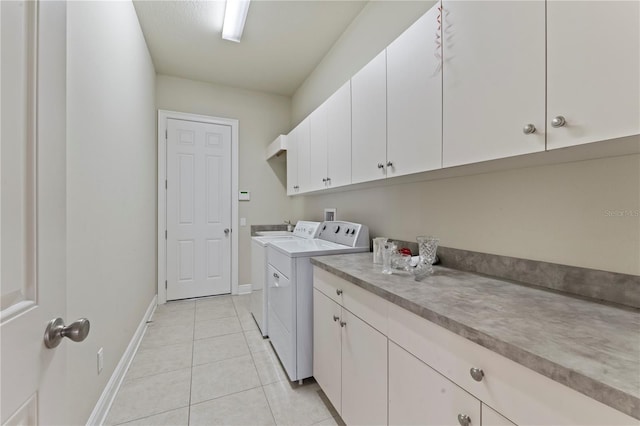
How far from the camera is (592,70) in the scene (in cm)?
71

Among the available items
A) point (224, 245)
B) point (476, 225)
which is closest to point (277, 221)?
point (224, 245)

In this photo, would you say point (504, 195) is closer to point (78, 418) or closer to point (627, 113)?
point (627, 113)

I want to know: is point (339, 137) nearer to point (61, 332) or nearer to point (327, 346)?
point (327, 346)

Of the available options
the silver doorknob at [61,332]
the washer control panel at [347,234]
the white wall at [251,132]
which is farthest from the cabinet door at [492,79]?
the white wall at [251,132]

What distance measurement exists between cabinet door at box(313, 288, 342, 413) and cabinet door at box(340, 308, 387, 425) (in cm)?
6

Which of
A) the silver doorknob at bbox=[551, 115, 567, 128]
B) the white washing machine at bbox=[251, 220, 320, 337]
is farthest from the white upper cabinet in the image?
the silver doorknob at bbox=[551, 115, 567, 128]

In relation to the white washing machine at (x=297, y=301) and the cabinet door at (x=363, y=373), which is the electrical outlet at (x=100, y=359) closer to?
the white washing machine at (x=297, y=301)

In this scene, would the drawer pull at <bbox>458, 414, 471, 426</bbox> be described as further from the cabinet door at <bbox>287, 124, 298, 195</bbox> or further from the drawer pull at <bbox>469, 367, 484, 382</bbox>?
the cabinet door at <bbox>287, 124, 298, 195</bbox>

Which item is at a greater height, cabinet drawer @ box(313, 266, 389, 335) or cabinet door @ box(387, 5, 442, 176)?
cabinet door @ box(387, 5, 442, 176)

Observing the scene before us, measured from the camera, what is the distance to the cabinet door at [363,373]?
109 cm

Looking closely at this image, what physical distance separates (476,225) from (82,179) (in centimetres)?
196

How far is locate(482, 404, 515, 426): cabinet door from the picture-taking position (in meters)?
0.64

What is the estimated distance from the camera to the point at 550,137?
794 millimetres

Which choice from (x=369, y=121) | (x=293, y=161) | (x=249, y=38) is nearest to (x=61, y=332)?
(x=369, y=121)
